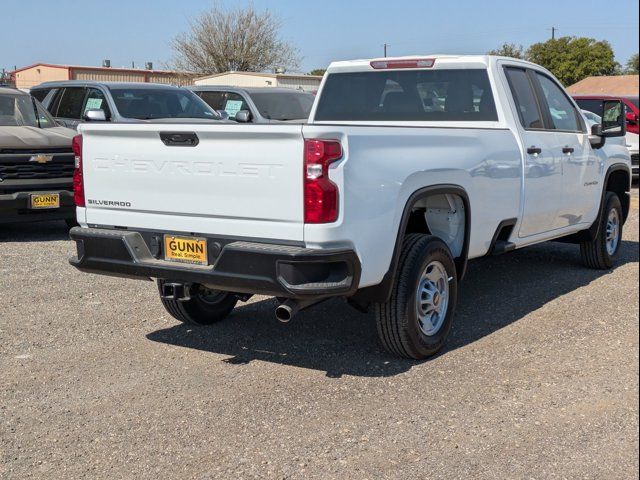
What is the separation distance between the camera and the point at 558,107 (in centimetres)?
779

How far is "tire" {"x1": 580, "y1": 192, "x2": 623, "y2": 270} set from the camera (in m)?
8.57

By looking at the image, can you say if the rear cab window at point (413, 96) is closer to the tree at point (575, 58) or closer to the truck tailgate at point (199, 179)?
the truck tailgate at point (199, 179)

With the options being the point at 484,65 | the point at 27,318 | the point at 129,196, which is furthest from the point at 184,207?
A: the point at 484,65

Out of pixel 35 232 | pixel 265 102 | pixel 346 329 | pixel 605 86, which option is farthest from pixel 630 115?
pixel 605 86

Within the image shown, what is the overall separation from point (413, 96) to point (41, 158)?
5.23 meters

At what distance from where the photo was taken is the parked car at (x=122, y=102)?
40.3 feet

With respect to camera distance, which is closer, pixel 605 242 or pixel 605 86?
pixel 605 242

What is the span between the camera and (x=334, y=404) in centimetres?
495

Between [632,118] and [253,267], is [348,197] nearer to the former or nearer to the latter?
[253,267]

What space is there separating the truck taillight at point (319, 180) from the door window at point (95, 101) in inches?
320

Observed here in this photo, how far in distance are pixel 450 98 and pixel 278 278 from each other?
274cm

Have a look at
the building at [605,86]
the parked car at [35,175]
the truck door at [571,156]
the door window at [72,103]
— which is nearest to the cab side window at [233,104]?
the door window at [72,103]

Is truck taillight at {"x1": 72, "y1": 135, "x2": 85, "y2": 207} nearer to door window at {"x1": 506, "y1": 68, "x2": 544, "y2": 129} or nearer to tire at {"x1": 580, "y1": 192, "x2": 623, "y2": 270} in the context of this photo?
door window at {"x1": 506, "y1": 68, "x2": 544, "y2": 129}

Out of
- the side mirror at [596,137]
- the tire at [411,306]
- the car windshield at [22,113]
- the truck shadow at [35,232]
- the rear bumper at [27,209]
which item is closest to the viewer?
the tire at [411,306]
